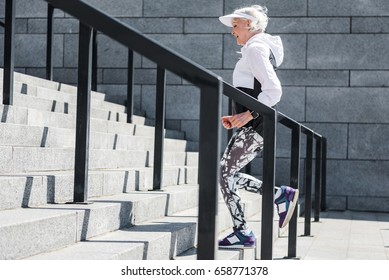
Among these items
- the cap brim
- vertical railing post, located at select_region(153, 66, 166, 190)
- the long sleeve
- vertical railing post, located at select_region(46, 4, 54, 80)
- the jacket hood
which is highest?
vertical railing post, located at select_region(46, 4, 54, 80)

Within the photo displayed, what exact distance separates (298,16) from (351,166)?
230 cm

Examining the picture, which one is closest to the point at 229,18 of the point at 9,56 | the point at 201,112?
the point at 9,56

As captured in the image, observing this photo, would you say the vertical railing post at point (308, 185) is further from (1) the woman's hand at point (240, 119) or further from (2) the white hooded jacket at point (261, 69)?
(1) the woman's hand at point (240, 119)

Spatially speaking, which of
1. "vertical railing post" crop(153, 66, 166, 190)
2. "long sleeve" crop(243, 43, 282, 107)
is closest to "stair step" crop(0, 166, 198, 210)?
"vertical railing post" crop(153, 66, 166, 190)

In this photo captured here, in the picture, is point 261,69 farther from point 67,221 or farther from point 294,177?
point 67,221

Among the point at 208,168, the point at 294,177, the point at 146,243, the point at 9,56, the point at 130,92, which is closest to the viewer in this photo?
the point at 208,168

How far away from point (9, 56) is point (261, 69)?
2.07m

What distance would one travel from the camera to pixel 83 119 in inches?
166

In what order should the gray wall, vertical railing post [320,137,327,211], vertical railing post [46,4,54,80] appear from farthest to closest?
the gray wall, vertical railing post [320,137,327,211], vertical railing post [46,4,54,80]

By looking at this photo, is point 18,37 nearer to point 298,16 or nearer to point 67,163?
point 298,16

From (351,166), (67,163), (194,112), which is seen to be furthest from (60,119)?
(351,166)

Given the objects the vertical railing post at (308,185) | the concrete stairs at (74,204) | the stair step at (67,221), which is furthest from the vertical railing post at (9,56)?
the vertical railing post at (308,185)

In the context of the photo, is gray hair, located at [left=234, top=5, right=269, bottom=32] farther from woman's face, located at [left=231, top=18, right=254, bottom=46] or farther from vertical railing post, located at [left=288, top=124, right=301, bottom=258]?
vertical railing post, located at [left=288, top=124, right=301, bottom=258]

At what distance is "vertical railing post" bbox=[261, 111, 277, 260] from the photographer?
14.8 ft
